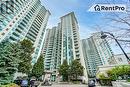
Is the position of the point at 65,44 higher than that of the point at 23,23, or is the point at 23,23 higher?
the point at 23,23

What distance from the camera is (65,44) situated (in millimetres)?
89875

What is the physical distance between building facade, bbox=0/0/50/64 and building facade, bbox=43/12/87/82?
14.4m

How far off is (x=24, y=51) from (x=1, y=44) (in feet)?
35.3

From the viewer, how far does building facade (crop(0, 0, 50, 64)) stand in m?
55.4

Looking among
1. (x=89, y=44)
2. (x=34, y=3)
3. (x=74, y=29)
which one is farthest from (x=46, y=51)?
(x=89, y=44)

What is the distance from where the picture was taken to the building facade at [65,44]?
82.4m

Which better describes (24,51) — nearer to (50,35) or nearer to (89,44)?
(50,35)

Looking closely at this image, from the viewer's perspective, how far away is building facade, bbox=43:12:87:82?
82.4 metres

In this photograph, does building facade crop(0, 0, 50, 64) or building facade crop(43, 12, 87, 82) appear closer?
building facade crop(0, 0, 50, 64)

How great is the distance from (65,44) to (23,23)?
93.2 ft

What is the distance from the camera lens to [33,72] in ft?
165

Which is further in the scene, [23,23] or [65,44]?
[65,44]

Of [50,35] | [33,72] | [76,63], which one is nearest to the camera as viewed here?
[33,72]

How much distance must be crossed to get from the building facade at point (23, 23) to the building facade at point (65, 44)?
14.4 m
